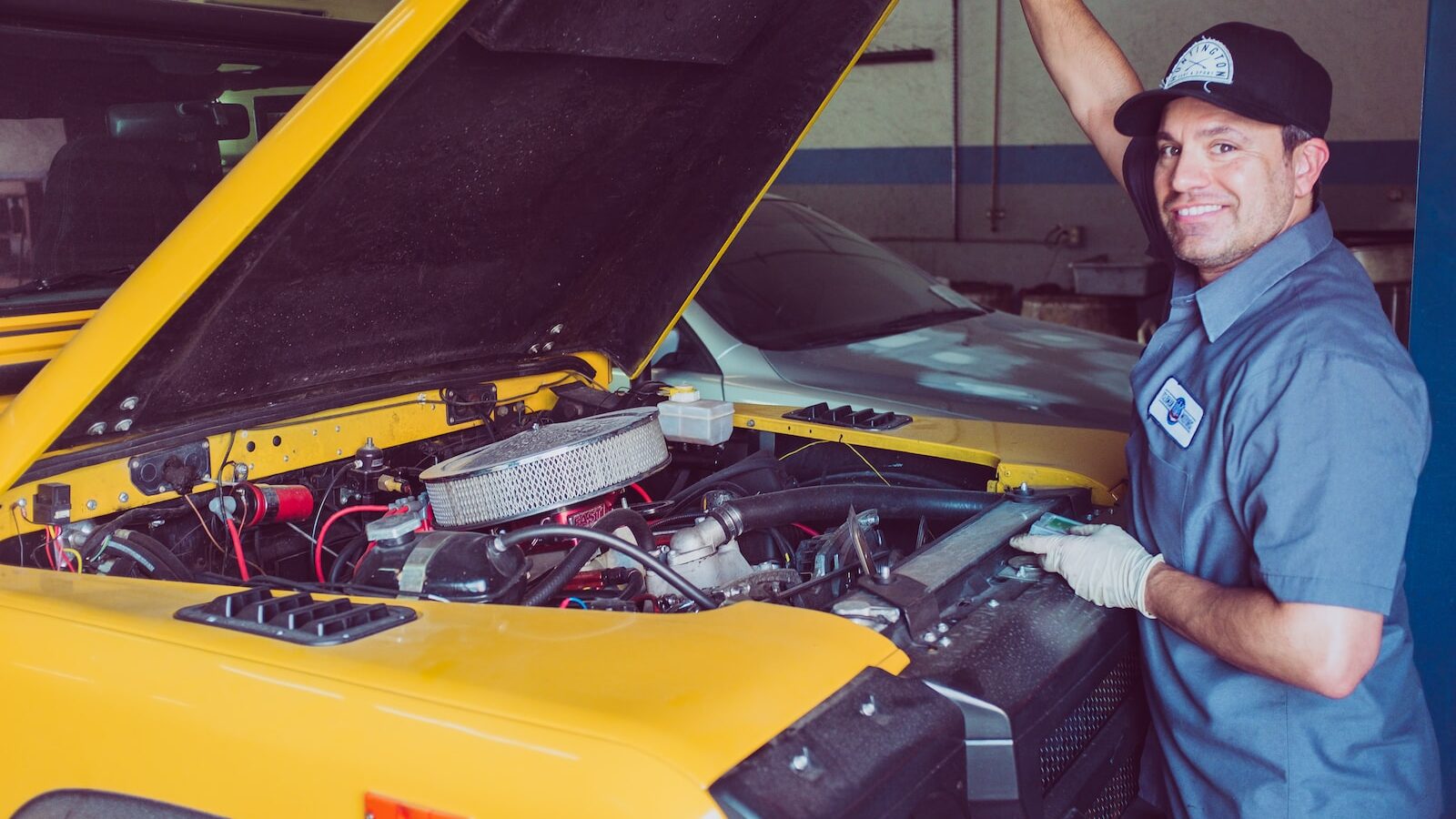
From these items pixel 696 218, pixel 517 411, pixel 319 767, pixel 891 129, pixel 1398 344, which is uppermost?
pixel 891 129

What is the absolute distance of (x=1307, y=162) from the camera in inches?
68.5

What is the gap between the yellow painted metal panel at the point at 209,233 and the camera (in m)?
1.40

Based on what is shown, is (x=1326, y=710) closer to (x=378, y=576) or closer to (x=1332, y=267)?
(x=1332, y=267)

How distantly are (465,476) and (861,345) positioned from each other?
2618 mm

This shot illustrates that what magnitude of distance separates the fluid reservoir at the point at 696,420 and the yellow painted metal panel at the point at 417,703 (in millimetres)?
910

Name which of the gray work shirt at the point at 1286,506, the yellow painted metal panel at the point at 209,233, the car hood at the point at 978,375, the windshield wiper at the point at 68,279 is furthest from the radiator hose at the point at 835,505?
the car hood at the point at 978,375

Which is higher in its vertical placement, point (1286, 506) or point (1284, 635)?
point (1286, 506)

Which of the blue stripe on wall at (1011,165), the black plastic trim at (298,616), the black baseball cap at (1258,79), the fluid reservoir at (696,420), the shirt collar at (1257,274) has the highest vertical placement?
the blue stripe on wall at (1011,165)

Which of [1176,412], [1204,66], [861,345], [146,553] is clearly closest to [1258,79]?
[1204,66]

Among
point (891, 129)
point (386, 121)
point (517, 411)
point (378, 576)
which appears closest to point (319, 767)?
point (378, 576)

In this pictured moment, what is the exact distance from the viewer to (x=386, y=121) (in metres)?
A: 1.57

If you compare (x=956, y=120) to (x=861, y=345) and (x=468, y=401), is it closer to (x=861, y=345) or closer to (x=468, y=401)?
(x=861, y=345)

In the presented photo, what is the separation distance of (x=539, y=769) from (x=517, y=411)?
138 centimetres

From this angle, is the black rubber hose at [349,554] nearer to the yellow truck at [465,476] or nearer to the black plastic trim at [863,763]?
the yellow truck at [465,476]
